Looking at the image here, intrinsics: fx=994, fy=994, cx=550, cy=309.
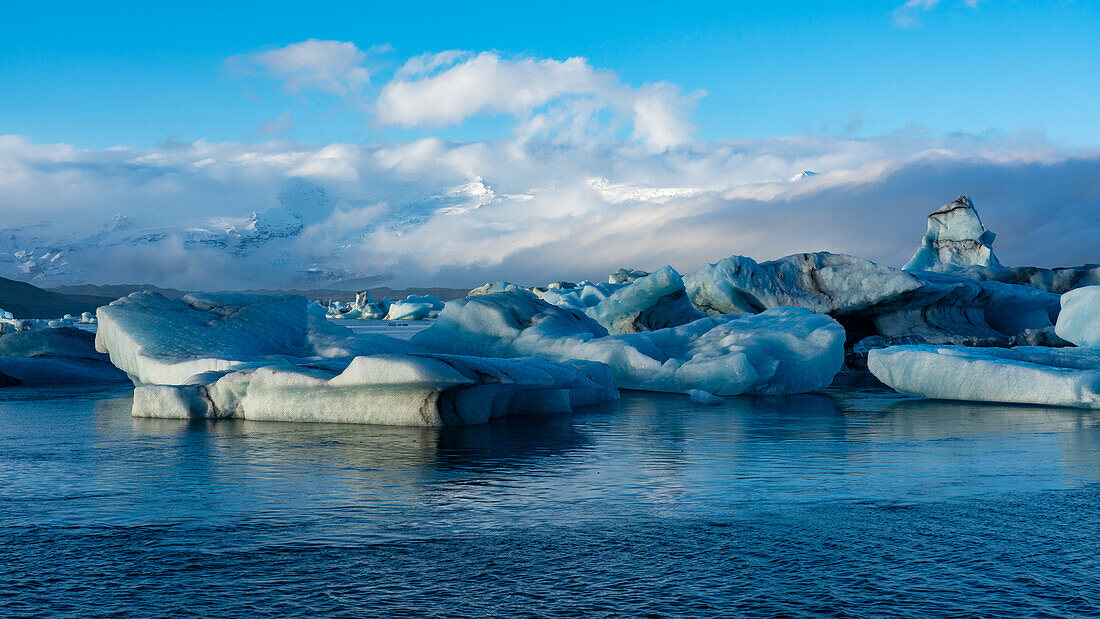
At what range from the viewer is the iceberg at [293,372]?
8.66 m

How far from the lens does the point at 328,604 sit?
11.0ft

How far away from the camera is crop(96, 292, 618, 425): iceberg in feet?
28.4

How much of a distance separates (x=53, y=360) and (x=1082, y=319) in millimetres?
16043

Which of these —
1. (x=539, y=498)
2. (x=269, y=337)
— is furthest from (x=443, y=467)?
(x=269, y=337)

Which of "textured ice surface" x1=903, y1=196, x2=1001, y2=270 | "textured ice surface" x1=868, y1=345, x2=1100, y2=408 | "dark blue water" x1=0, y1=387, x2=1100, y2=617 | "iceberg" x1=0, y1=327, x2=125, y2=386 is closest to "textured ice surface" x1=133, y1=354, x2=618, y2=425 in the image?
"dark blue water" x1=0, y1=387, x2=1100, y2=617

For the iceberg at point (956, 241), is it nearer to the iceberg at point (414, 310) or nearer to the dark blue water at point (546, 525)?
the dark blue water at point (546, 525)

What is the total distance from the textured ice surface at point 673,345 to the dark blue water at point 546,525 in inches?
213

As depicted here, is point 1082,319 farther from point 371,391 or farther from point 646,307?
point 371,391

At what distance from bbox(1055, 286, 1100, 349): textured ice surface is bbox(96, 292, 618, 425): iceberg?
6053mm

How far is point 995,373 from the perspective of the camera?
11922 mm

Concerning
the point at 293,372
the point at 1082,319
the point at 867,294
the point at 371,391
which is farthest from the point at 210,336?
the point at 867,294

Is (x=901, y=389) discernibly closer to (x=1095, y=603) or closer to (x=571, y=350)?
(x=571, y=350)

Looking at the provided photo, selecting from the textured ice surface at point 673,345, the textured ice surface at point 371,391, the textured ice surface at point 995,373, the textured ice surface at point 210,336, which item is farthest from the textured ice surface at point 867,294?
the textured ice surface at point 371,391

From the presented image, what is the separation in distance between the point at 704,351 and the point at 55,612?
38.9 ft
